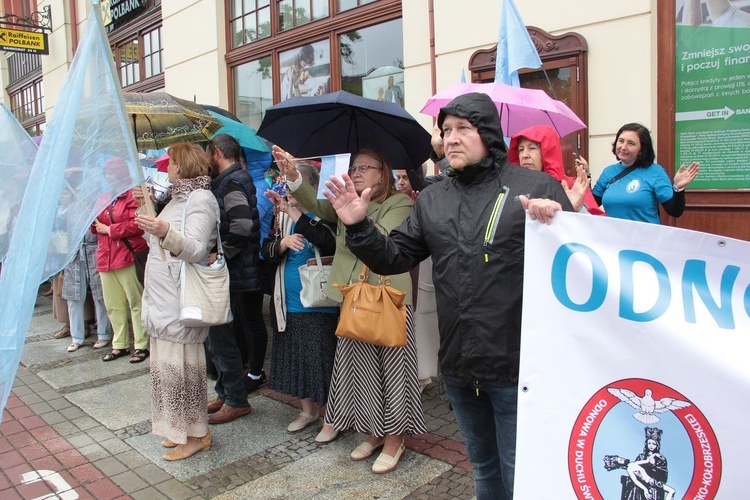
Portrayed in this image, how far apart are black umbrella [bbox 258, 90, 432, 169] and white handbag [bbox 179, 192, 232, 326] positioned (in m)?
0.77

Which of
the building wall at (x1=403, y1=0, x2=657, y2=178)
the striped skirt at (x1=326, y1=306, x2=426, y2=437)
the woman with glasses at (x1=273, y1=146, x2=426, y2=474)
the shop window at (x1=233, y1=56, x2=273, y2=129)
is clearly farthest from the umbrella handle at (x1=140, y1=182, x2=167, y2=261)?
the shop window at (x1=233, y1=56, x2=273, y2=129)

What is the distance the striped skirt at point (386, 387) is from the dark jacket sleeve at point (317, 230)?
0.64 m

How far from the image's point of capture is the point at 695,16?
4527 mm

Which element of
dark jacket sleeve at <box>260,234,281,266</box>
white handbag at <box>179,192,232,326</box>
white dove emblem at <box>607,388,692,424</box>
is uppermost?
dark jacket sleeve at <box>260,234,281,266</box>

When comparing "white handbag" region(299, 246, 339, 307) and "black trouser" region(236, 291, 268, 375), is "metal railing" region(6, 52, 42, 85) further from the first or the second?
"white handbag" region(299, 246, 339, 307)

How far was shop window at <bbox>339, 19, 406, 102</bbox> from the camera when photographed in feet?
22.8

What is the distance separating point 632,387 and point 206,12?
30.6 ft

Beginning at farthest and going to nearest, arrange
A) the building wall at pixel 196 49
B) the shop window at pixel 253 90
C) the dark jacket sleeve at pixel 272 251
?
the building wall at pixel 196 49 < the shop window at pixel 253 90 < the dark jacket sleeve at pixel 272 251

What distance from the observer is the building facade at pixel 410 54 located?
187 inches

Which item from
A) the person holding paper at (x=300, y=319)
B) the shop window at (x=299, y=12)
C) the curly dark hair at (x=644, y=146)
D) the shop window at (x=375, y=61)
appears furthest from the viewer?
the shop window at (x=299, y=12)

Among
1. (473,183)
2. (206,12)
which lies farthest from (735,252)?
(206,12)

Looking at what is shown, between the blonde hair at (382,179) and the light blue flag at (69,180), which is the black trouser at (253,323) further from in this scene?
the light blue flag at (69,180)

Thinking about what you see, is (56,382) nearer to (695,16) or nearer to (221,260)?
(221,260)

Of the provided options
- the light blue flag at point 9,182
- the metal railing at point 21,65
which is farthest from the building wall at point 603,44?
the metal railing at point 21,65
